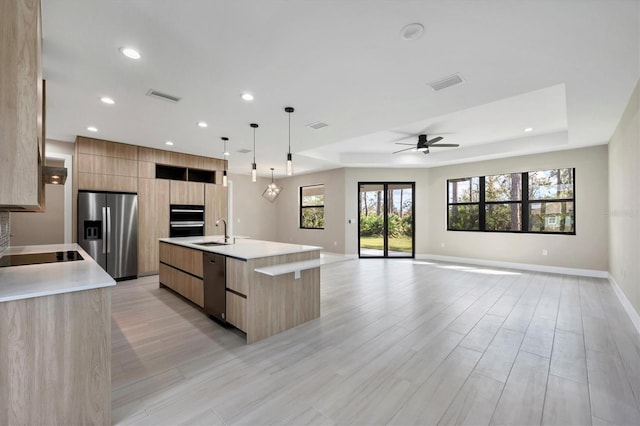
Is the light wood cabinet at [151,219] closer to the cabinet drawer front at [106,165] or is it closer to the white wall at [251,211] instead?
the cabinet drawer front at [106,165]

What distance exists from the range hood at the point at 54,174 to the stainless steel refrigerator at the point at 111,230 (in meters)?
2.01

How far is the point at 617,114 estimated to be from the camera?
3754 millimetres

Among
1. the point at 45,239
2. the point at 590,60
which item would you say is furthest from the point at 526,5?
the point at 45,239

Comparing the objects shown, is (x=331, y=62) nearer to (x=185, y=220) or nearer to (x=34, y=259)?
(x=34, y=259)

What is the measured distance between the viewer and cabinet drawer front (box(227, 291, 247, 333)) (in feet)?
9.18

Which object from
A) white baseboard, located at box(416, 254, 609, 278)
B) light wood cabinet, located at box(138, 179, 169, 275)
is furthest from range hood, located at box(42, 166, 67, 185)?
white baseboard, located at box(416, 254, 609, 278)

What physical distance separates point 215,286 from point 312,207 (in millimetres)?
6266

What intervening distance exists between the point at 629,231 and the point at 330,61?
435 centimetres

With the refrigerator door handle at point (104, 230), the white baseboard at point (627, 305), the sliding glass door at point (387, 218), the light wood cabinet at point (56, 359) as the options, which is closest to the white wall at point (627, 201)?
the white baseboard at point (627, 305)

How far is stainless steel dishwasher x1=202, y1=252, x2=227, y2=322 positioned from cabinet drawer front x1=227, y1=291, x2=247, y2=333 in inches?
3.9

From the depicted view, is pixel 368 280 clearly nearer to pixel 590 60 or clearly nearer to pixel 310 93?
pixel 310 93

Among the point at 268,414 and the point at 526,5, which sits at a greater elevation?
the point at 526,5

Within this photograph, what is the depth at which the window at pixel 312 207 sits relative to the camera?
9.08 meters

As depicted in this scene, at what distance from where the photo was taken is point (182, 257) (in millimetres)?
4035
